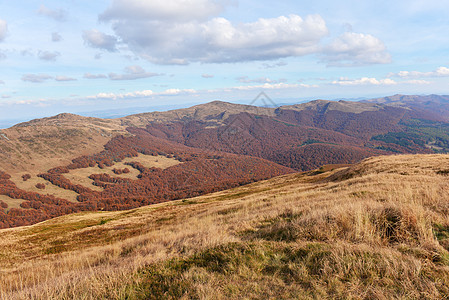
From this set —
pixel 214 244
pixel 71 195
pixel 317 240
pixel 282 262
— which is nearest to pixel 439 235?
pixel 317 240

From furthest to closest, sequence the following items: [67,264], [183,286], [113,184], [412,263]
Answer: [113,184] → [67,264] → [183,286] → [412,263]

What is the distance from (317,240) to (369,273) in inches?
87.5

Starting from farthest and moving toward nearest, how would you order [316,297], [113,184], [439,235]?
[113,184] < [439,235] < [316,297]

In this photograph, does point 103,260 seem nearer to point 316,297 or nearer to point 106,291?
point 106,291

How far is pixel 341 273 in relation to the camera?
187 inches

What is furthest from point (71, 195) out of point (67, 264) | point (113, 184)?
point (67, 264)

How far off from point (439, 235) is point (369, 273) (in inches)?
147

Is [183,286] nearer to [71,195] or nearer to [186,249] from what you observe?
[186,249]

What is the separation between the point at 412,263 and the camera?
4.68 m

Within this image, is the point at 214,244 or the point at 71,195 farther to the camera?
the point at 71,195

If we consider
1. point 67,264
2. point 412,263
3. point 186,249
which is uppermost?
point 412,263

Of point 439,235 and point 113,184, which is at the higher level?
point 439,235

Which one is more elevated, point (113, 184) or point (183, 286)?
point (183, 286)

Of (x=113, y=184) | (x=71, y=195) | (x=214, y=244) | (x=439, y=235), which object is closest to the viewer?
(x=439, y=235)
